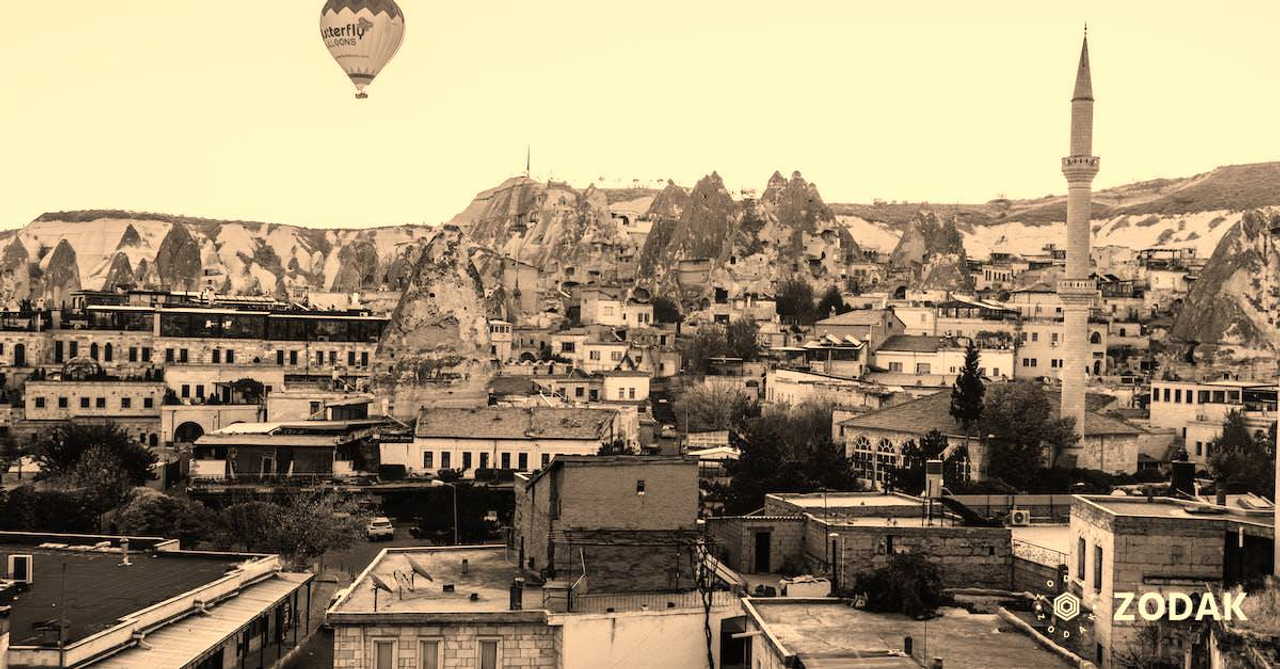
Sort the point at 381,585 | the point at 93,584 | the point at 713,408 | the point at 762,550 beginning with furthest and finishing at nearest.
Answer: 1. the point at 713,408
2. the point at 93,584
3. the point at 762,550
4. the point at 381,585

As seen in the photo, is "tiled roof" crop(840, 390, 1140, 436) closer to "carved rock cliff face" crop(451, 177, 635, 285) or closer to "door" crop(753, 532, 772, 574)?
"door" crop(753, 532, 772, 574)

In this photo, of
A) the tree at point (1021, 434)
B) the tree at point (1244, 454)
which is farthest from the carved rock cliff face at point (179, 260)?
the tree at point (1244, 454)

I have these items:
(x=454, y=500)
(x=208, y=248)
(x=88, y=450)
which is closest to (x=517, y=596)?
(x=454, y=500)

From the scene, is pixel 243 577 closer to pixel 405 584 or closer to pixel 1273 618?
pixel 405 584

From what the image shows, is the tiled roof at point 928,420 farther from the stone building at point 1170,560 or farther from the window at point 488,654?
the window at point 488,654

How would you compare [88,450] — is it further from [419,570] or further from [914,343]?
[914,343]

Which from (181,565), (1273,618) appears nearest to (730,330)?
(181,565)
